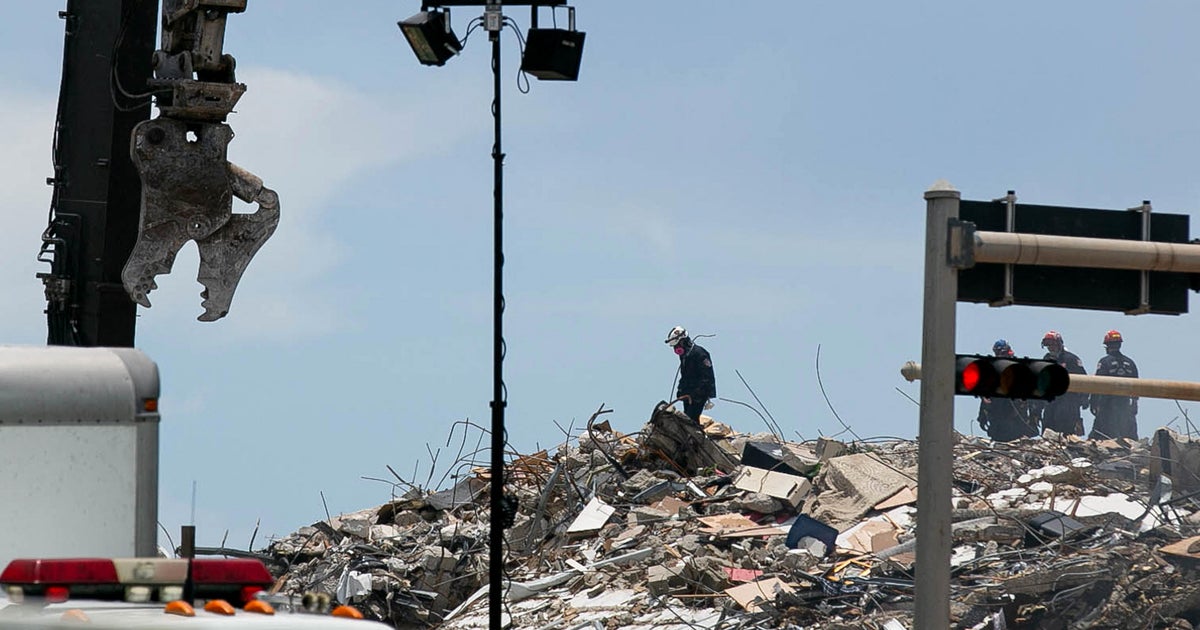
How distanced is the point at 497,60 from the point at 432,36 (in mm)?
→ 620

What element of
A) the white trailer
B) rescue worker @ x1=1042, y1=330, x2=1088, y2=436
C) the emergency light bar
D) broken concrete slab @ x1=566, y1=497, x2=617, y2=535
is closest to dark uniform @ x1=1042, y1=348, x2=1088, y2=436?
rescue worker @ x1=1042, y1=330, x2=1088, y2=436

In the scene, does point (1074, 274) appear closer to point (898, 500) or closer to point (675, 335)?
point (898, 500)

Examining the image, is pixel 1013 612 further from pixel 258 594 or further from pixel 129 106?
pixel 258 594

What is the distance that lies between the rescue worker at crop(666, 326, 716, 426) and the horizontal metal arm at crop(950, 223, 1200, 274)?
38.9 feet

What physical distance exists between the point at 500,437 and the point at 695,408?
967cm

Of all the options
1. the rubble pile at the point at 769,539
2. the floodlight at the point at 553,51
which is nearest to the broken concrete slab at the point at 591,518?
the rubble pile at the point at 769,539

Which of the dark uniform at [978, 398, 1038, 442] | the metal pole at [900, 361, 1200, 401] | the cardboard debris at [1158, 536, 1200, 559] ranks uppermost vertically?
the metal pole at [900, 361, 1200, 401]

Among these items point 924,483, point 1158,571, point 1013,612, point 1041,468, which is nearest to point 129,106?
point 924,483

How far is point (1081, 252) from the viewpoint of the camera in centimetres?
1115

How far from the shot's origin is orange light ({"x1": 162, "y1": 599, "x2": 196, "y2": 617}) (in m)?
5.90

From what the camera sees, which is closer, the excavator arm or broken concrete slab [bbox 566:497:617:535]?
the excavator arm

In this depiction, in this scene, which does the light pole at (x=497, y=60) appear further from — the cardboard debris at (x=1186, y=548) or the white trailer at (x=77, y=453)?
the cardboard debris at (x=1186, y=548)

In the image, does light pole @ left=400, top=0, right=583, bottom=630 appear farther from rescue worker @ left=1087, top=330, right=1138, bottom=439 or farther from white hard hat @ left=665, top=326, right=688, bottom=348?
rescue worker @ left=1087, top=330, right=1138, bottom=439

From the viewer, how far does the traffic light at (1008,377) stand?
35.6ft
